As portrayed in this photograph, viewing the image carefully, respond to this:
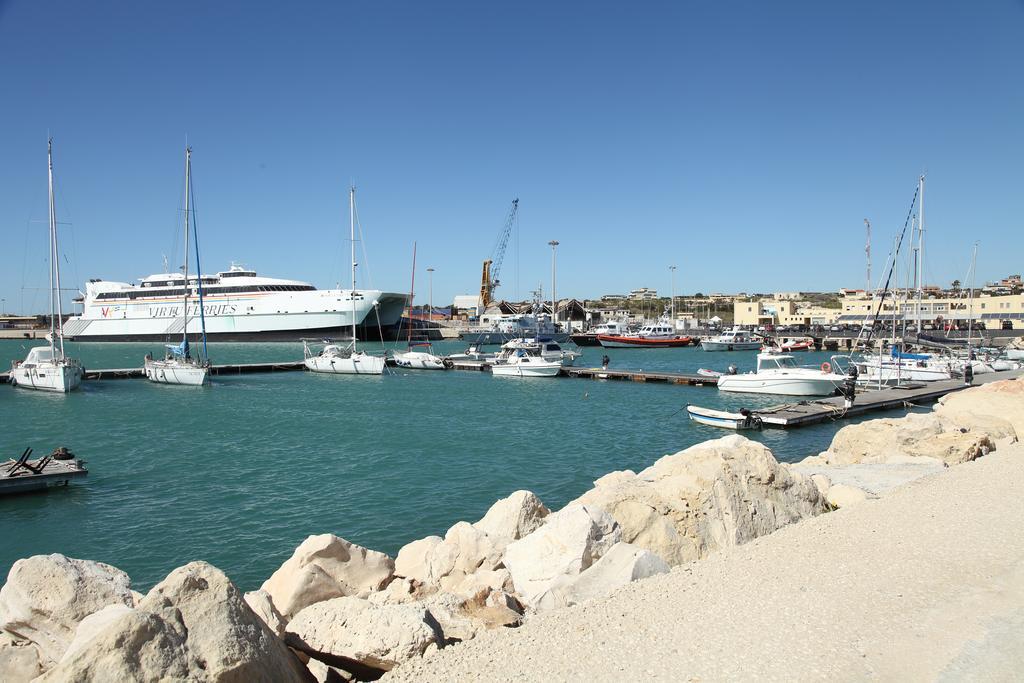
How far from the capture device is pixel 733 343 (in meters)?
67.8

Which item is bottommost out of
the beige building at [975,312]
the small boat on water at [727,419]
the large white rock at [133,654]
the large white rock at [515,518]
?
the small boat on water at [727,419]

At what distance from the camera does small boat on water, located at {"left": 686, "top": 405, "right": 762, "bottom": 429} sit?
69.7 feet

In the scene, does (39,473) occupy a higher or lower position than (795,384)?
higher

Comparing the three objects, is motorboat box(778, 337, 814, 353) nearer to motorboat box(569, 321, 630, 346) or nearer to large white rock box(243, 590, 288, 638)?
motorboat box(569, 321, 630, 346)

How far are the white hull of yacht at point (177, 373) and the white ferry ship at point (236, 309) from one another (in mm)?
35435

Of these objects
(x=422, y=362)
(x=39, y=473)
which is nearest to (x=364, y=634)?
(x=39, y=473)

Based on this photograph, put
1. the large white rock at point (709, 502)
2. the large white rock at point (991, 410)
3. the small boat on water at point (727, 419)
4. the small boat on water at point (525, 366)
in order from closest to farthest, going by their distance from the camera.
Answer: the large white rock at point (709, 502) → the large white rock at point (991, 410) → the small boat on water at point (727, 419) → the small boat on water at point (525, 366)

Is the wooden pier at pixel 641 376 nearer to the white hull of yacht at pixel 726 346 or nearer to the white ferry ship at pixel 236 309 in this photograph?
the white hull of yacht at pixel 726 346

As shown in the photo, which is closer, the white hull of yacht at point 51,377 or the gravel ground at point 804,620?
the gravel ground at point 804,620

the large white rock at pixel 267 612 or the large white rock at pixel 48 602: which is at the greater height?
the large white rock at pixel 48 602

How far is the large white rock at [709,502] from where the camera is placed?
23.5 ft

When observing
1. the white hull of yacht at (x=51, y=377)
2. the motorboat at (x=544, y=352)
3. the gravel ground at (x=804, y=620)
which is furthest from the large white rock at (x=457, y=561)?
the motorboat at (x=544, y=352)

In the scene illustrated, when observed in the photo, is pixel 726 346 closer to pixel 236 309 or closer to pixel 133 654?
pixel 236 309

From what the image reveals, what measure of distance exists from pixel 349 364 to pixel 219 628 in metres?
40.1
